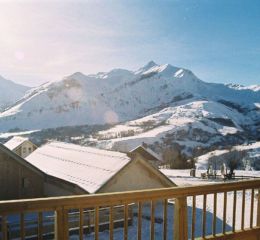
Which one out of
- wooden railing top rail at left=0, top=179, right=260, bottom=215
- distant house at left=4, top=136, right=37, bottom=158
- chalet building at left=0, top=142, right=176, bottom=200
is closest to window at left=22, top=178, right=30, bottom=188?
chalet building at left=0, top=142, right=176, bottom=200

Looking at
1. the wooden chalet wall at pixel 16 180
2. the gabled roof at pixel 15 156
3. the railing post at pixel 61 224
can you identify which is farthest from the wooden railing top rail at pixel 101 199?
the wooden chalet wall at pixel 16 180

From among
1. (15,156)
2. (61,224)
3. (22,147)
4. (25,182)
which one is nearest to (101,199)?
(61,224)

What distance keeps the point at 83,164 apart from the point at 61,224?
53.4 ft

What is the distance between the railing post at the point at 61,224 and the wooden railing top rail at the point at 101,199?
54mm

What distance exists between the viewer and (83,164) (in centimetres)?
1998

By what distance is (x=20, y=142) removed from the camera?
3291 centimetres

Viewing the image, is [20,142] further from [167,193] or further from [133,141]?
[133,141]

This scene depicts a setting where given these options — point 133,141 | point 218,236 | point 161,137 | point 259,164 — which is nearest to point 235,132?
point 161,137

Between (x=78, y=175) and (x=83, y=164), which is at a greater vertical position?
(x=83, y=164)

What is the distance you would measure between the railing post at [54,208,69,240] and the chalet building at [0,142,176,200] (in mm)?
12786

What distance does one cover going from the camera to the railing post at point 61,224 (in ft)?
12.6

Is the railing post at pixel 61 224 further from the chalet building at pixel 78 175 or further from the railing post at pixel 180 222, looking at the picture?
the chalet building at pixel 78 175

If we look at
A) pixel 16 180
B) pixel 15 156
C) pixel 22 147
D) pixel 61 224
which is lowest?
pixel 22 147

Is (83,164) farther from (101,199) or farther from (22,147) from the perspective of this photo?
(101,199)
